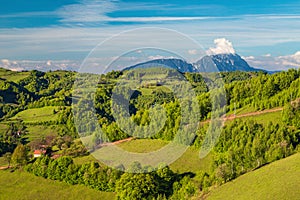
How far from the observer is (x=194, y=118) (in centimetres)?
8344

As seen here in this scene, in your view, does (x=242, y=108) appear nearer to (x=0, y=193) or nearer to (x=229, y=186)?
(x=229, y=186)

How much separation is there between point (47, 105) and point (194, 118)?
12968 cm

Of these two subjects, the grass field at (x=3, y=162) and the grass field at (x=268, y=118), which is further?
the grass field at (x=3, y=162)

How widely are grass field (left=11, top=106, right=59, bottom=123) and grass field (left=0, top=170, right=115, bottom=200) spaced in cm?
8347

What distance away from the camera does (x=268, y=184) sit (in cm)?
5097

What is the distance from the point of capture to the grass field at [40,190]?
230ft

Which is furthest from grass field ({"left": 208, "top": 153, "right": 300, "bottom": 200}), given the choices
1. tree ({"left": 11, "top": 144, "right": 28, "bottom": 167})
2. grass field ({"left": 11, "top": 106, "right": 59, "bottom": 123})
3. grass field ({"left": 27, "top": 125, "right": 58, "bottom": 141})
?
grass field ({"left": 11, "top": 106, "right": 59, "bottom": 123})

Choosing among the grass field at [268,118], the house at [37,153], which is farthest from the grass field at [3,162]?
the grass field at [268,118]

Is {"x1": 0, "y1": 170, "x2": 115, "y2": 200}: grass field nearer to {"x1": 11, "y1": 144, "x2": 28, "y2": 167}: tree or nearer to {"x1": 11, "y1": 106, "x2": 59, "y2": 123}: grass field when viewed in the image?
{"x1": 11, "y1": 144, "x2": 28, "y2": 167}: tree

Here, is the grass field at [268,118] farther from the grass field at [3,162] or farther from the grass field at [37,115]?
the grass field at [37,115]

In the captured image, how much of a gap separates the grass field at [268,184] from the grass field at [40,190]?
77.6 ft

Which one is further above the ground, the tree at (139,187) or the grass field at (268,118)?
the grass field at (268,118)

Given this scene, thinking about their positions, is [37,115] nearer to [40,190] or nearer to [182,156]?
[40,190]

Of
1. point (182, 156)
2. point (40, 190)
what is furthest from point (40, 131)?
point (182, 156)
